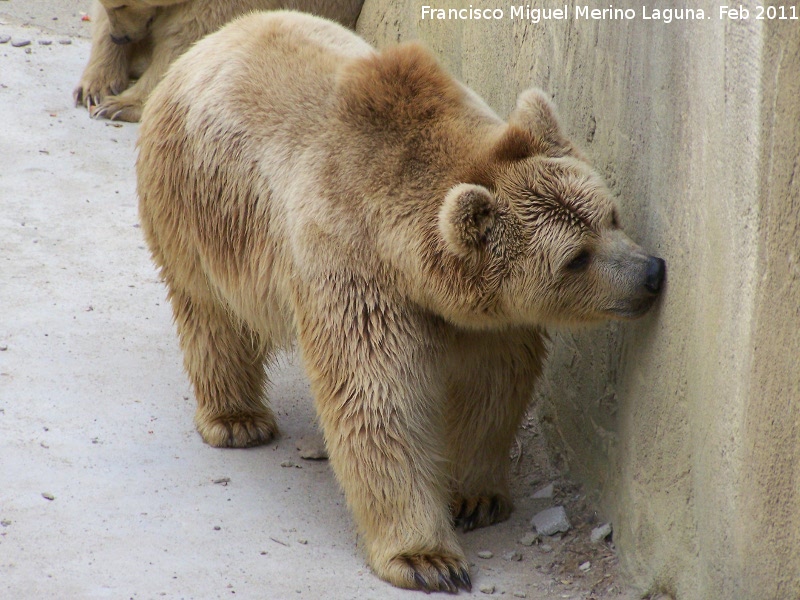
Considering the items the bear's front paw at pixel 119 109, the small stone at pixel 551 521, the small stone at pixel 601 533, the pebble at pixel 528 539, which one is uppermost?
the bear's front paw at pixel 119 109

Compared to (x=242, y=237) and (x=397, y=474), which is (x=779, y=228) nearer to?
(x=397, y=474)

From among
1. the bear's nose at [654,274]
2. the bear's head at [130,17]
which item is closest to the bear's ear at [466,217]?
the bear's nose at [654,274]

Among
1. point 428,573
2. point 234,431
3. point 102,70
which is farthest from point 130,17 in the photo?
point 428,573

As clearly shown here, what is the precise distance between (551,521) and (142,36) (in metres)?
6.01

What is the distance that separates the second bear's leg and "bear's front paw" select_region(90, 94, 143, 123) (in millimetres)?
5201

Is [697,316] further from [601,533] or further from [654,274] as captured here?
[601,533]

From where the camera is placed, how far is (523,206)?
3.57 meters

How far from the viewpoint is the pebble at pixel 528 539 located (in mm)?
4164

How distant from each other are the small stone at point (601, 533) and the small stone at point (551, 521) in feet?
0.49

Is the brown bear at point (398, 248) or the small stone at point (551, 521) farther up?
the brown bear at point (398, 248)

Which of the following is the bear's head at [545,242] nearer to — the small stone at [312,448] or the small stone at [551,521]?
the small stone at [551,521]

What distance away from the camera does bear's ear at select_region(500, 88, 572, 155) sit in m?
3.65

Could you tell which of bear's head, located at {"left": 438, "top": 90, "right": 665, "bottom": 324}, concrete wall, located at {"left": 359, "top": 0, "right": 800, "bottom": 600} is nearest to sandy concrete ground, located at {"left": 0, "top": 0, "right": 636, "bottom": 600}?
concrete wall, located at {"left": 359, "top": 0, "right": 800, "bottom": 600}

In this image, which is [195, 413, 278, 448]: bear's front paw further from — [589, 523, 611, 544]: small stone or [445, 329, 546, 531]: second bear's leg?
[589, 523, 611, 544]: small stone
